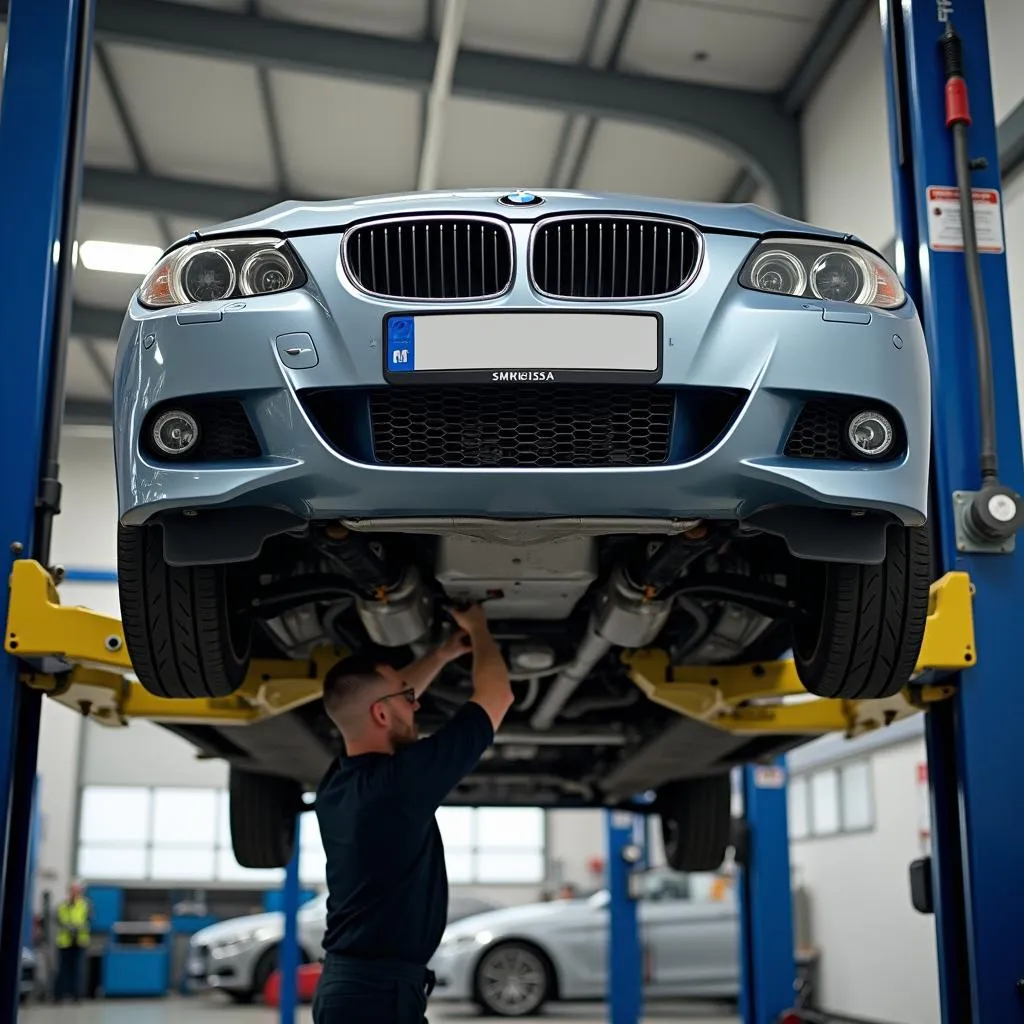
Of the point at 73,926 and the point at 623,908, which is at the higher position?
the point at 623,908

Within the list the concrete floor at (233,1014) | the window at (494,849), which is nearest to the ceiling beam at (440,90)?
the concrete floor at (233,1014)

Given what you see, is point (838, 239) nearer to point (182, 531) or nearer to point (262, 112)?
point (182, 531)

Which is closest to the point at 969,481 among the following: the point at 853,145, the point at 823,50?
the point at 853,145

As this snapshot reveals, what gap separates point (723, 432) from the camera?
6.82ft

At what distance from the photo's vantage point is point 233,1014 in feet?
37.0

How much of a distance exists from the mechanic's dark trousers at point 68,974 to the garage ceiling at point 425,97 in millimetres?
8170

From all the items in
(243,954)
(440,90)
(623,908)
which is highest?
(440,90)

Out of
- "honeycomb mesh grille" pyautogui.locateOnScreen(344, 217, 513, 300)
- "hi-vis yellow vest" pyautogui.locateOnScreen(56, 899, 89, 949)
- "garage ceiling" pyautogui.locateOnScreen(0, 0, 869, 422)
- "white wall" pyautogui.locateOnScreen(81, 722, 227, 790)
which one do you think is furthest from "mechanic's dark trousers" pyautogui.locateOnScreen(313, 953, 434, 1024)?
"white wall" pyautogui.locateOnScreen(81, 722, 227, 790)

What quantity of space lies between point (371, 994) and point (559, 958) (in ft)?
25.8

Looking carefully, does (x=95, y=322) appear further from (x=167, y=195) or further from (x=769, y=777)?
(x=769, y=777)

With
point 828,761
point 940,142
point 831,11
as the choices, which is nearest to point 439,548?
point 940,142

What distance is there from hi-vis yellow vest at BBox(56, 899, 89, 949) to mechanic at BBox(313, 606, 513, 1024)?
496 inches

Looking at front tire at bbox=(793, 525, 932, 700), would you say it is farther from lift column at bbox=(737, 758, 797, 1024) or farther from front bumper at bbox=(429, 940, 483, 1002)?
front bumper at bbox=(429, 940, 483, 1002)

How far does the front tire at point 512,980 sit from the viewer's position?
973 cm
